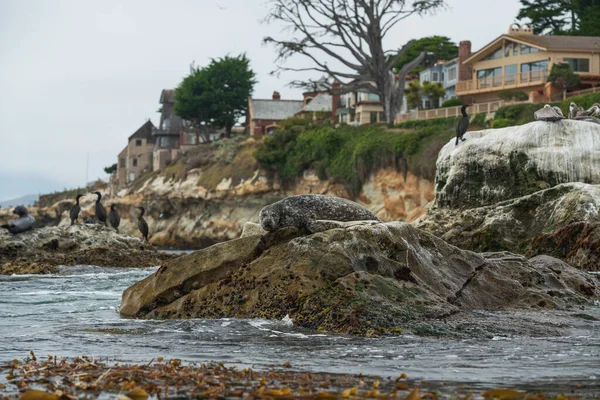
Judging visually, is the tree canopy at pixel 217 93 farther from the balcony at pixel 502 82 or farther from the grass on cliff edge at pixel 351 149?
the balcony at pixel 502 82

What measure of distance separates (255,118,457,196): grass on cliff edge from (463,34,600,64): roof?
509 inches

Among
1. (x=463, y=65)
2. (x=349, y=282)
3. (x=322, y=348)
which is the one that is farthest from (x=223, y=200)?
(x=322, y=348)

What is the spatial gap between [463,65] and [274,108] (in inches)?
1084

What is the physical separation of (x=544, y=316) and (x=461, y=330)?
74.7 inches

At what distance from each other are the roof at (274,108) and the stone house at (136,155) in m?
15.2

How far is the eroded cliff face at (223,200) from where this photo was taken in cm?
5609

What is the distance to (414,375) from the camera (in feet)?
29.6

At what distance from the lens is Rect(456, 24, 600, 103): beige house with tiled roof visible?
217 feet

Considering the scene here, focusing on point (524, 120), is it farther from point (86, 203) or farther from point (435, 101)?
point (86, 203)

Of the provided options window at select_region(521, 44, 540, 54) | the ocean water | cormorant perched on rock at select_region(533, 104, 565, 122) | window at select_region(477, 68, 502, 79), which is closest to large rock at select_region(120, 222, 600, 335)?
the ocean water

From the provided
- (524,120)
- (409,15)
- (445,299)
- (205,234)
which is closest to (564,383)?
(445,299)

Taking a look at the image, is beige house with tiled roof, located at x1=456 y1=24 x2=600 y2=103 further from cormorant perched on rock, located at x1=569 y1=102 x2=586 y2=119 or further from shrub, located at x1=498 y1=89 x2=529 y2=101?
cormorant perched on rock, located at x1=569 y1=102 x2=586 y2=119

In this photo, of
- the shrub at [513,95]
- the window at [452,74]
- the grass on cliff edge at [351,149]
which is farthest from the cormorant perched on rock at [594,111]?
the window at [452,74]

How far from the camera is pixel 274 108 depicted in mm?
96750
